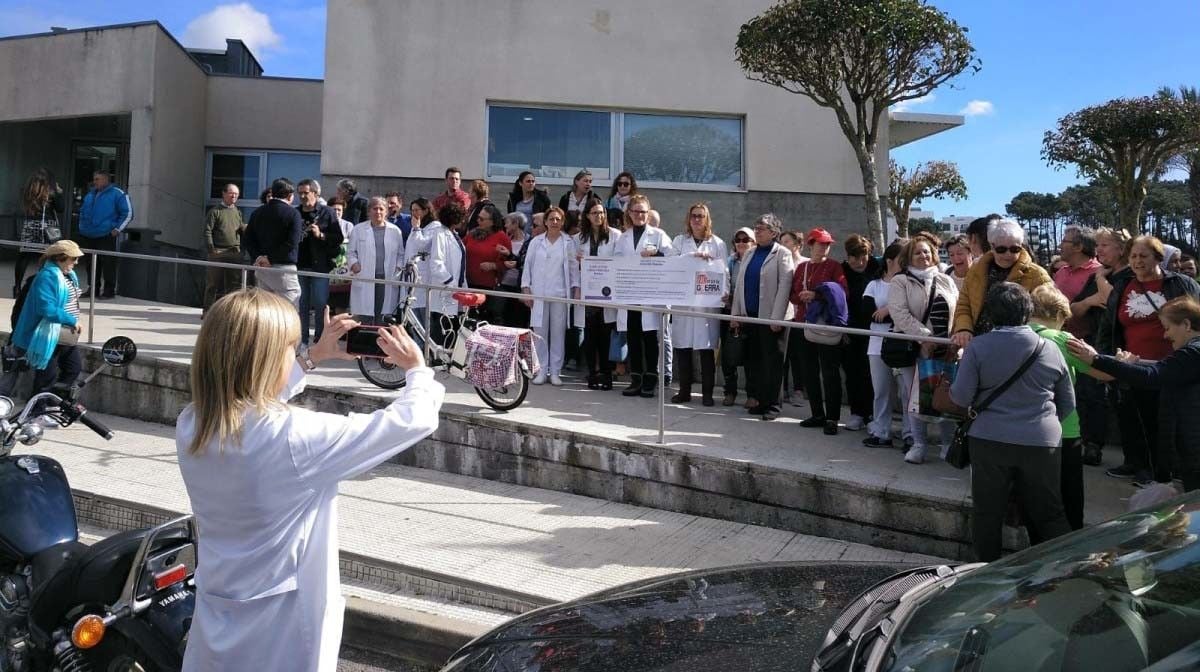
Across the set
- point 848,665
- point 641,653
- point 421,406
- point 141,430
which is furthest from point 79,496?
point 848,665

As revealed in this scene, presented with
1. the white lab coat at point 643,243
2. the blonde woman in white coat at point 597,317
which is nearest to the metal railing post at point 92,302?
the blonde woman in white coat at point 597,317

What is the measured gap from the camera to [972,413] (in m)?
4.79

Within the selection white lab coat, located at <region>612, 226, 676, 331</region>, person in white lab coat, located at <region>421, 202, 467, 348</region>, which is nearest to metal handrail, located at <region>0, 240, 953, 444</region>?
white lab coat, located at <region>612, 226, 676, 331</region>

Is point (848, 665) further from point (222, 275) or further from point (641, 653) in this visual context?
point (222, 275)

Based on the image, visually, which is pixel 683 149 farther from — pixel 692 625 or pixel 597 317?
pixel 692 625

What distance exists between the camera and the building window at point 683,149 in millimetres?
14031

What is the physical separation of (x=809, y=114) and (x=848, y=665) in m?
13.0

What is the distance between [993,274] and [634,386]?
3.42m

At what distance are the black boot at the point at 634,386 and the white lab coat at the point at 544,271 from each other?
1.08 m

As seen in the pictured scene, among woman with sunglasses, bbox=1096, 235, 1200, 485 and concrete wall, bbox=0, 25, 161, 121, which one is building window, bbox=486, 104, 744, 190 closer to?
concrete wall, bbox=0, 25, 161, 121

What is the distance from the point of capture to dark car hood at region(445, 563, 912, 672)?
2.20m

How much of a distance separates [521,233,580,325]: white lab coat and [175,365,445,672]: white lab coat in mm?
6409

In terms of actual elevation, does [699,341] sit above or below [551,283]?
below

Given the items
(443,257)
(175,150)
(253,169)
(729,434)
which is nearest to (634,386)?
(729,434)
